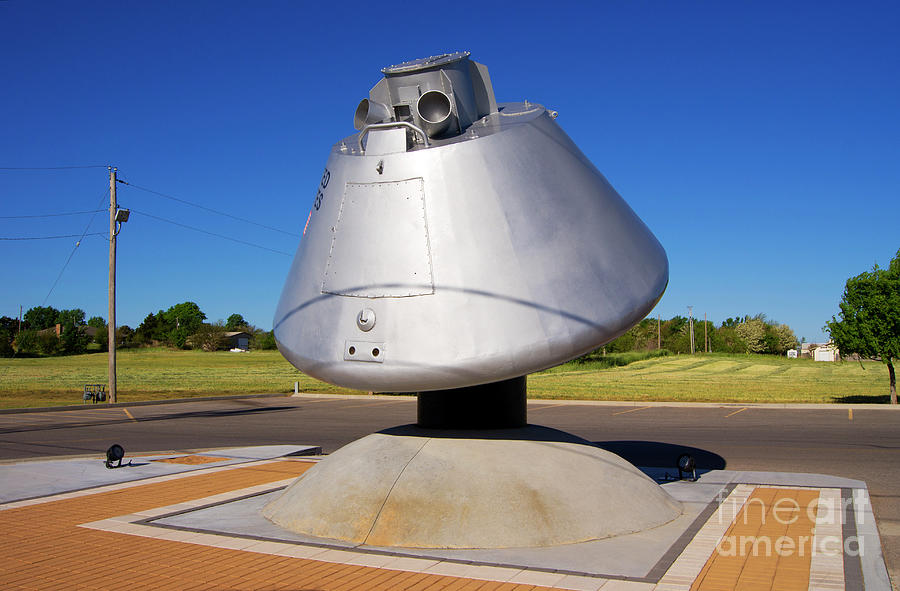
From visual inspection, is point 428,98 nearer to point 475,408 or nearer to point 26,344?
point 475,408

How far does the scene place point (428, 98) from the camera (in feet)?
22.8

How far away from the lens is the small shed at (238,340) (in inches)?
5586

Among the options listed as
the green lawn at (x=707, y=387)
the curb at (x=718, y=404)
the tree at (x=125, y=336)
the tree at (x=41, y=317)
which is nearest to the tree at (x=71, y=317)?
the tree at (x=41, y=317)

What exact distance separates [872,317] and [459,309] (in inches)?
928

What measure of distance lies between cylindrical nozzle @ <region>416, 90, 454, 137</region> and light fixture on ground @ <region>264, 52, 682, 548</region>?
0.01 meters

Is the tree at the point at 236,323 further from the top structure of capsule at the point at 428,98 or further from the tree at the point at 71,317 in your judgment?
the top structure of capsule at the point at 428,98

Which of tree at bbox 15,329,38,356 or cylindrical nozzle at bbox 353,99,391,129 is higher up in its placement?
cylindrical nozzle at bbox 353,99,391,129

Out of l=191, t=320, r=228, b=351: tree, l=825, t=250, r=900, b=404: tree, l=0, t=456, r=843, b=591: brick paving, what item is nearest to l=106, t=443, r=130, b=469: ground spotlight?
l=0, t=456, r=843, b=591: brick paving

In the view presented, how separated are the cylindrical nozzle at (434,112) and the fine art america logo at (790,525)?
4.45 meters

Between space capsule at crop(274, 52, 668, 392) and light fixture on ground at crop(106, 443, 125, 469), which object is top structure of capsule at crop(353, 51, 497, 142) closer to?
space capsule at crop(274, 52, 668, 392)

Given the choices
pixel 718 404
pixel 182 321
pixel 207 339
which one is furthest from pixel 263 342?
pixel 718 404

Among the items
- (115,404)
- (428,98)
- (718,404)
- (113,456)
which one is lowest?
(718,404)

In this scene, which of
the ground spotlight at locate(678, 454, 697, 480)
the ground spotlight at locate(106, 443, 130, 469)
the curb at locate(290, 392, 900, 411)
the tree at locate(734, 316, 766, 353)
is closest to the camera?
the ground spotlight at locate(678, 454, 697, 480)

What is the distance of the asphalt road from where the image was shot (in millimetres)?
11930
